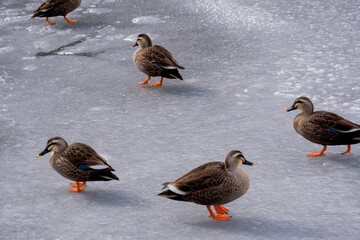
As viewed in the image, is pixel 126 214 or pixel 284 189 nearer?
pixel 126 214

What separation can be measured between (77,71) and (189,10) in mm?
3258

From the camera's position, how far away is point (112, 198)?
5.72 metres

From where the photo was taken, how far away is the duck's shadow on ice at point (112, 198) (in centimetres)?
560

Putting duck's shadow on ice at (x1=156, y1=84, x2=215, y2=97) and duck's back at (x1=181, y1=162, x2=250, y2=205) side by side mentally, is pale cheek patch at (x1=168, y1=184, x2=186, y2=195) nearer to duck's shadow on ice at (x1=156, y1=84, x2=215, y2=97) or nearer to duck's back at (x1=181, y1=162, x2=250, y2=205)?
duck's back at (x1=181, y1=162, x2=250, y2=205)

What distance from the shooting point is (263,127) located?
7199 millimetres

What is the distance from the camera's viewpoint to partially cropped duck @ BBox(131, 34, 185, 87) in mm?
8539

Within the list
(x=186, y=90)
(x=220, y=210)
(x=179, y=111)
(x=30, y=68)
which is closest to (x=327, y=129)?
Answer: (x=220, y=210)

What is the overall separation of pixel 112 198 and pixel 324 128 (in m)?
2.33

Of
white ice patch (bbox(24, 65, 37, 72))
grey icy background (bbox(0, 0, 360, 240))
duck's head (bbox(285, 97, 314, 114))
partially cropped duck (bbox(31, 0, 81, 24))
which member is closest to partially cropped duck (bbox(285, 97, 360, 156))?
duck's head (bbox(285, 97, 314, 114))

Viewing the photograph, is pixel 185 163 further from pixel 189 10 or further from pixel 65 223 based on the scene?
pixel 189 10

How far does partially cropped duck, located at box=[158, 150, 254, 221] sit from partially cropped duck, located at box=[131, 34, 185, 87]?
135 inches

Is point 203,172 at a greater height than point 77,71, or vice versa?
point 203,172

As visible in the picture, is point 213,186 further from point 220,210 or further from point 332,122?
point 332,122

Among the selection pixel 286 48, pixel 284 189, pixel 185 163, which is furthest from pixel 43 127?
pixel 286 48
